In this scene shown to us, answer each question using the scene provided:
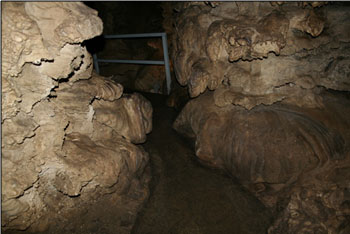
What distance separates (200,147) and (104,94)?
1386mm

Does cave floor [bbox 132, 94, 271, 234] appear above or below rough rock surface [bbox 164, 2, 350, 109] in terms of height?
below

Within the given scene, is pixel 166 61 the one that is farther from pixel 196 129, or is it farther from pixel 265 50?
pixel 265 50

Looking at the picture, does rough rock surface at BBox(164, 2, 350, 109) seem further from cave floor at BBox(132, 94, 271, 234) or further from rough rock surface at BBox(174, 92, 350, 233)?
cave floor at BBox(132, 94, 271, 234)

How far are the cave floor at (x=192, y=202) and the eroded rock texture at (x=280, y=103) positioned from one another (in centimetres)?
17

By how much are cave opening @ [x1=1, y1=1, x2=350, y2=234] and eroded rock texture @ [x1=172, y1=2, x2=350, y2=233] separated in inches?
0.5

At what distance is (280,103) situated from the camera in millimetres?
2963

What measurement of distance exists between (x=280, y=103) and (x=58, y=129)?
241cm

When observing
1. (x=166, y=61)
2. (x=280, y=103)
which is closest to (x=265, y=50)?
(x=280, y=103)

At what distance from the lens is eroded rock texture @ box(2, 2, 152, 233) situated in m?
1.70

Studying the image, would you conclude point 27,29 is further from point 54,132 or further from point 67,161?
point 67,161

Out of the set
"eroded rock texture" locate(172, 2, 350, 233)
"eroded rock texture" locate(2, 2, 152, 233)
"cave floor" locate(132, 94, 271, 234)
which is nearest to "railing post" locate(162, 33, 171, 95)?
"eroded rock texture" locate(172, 2, 350, 233)

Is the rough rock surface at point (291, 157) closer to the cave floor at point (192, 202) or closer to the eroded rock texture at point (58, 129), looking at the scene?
the cave floor at point (192, 202)

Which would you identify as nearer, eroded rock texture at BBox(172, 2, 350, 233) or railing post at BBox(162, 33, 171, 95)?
eroded rock texture at BBox(172, 2, 350, 233)

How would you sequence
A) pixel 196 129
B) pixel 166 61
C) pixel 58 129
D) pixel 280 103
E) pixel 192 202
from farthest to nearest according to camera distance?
pixel 166 61 < pixel 196 129 < pixel 280 103 < pixel 192 202 < pixel 58 129
